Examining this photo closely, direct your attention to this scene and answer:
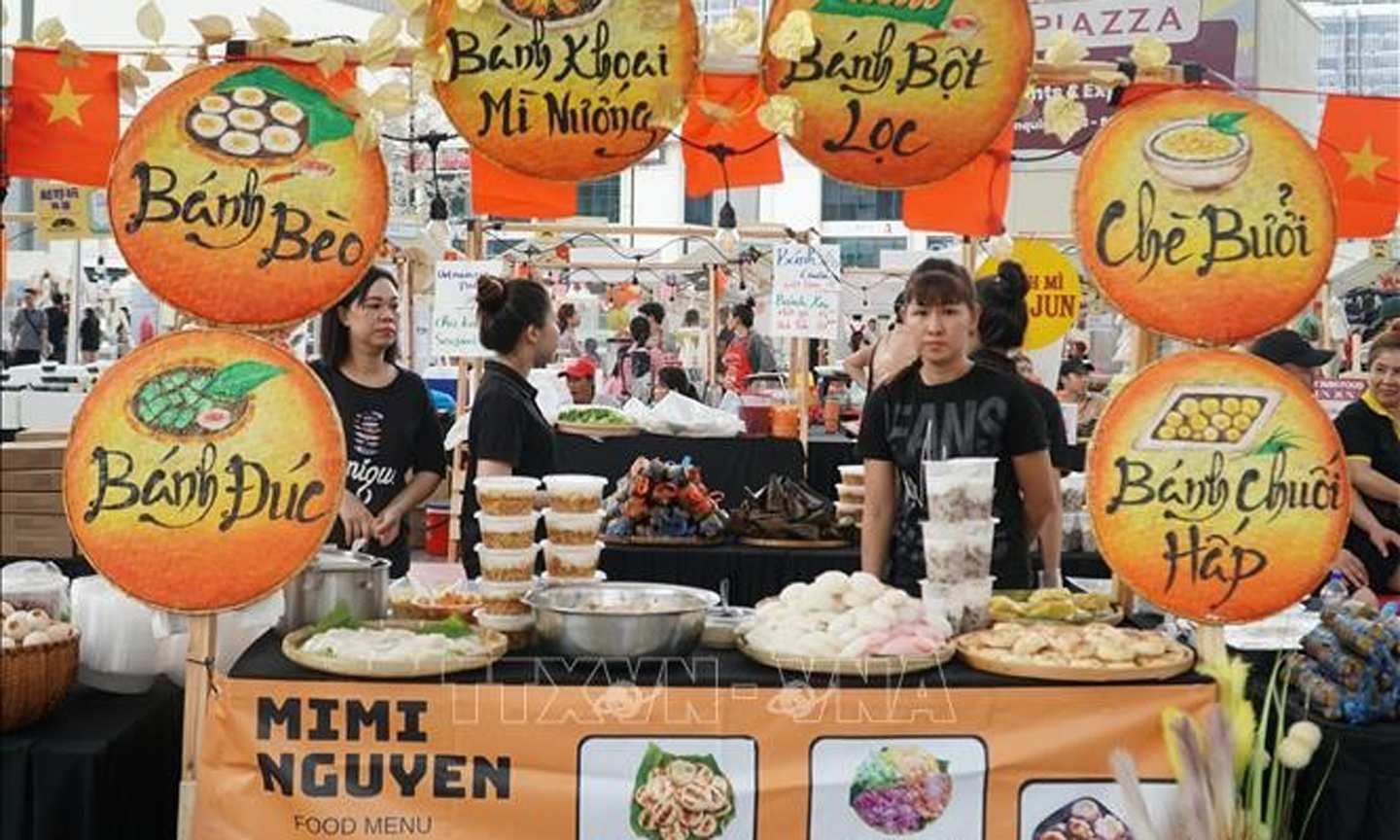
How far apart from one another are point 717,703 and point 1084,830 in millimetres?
837

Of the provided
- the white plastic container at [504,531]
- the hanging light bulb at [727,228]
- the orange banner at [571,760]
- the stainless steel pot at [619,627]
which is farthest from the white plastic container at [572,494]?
the hanging light bulb at [727,228]

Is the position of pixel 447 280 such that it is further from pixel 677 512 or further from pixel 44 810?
pixel 44 810

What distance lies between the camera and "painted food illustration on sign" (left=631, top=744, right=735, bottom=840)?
9.41 feet

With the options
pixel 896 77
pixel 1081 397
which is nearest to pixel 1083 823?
pixel 896 77

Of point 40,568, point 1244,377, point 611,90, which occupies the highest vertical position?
point 611,90

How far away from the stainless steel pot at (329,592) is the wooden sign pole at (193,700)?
26 centimetres

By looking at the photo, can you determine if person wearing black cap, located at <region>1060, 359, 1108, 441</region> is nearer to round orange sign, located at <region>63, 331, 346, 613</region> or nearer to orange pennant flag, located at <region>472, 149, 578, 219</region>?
orange pennant flag, located at <region>472, 149, 578, 219</region>

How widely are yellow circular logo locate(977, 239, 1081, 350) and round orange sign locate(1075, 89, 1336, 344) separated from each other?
18.5ft

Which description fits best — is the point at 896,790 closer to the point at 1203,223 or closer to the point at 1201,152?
the point at 1203,223

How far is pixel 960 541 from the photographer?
10.6ft

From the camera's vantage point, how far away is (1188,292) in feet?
10.4

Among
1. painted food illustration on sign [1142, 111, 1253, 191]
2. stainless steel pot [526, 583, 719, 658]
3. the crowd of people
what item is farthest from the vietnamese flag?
the crowd of people

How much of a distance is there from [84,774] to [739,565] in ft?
11.1

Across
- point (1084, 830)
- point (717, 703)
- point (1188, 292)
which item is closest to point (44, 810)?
point (717, 703)
